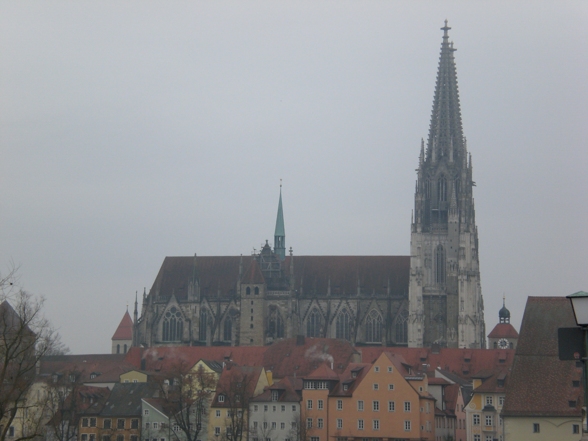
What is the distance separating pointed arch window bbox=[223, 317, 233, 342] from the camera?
477ft

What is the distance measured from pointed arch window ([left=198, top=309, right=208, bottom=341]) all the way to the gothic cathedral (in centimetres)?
12

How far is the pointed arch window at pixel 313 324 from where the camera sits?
5699 inches

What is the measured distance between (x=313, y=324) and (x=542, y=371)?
90123 millimetres

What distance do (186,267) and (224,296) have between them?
812cm

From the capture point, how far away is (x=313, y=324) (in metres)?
146

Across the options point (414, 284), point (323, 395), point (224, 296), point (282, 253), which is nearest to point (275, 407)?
point (323, 395)

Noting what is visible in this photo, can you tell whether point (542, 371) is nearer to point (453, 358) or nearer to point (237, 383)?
point (237, 383)

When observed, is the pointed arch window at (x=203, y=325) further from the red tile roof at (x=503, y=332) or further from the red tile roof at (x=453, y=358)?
the red tile roof at (x=503, y=332)

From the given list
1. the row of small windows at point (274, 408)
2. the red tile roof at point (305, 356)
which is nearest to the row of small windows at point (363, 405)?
the row of small windows at point (274, 408)

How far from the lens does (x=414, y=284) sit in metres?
136

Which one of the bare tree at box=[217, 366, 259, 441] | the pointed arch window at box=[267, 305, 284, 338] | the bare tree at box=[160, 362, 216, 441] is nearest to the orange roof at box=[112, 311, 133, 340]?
the pointed arch window at box=[267, 305, 284, 338]

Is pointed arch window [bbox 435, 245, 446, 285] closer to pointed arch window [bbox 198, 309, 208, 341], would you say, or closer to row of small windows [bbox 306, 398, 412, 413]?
pointed arch window [bbox 198, 309, 208, 341]

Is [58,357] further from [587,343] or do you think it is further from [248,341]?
[587,343]

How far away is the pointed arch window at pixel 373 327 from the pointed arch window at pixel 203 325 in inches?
785
